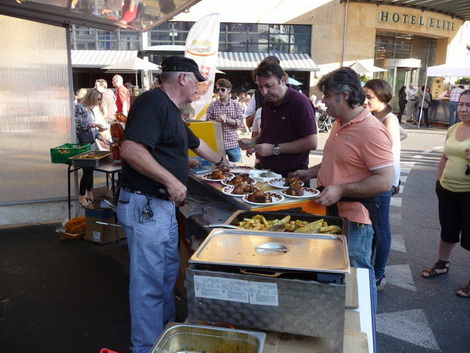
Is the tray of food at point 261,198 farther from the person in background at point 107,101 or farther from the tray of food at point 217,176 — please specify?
the person in background at point 107,101

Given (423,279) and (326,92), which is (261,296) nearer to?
(326,92)

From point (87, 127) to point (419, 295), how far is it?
5480 millimetres

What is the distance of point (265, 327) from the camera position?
1352 mm

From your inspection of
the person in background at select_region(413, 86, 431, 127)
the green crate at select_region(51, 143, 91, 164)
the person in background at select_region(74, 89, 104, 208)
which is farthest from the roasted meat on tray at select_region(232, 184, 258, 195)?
the person in background at select_region(413, 86, 431, 127)

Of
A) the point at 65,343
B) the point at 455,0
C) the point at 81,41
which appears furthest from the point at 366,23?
the point at 65,343

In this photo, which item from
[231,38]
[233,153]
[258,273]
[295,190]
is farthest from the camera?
[231,38]

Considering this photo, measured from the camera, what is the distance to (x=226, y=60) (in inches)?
913

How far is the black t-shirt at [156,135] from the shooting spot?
7.95 feet

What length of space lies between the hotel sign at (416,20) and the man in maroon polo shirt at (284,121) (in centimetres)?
2421

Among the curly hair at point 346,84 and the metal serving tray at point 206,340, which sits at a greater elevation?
the curly hair at point 346,84

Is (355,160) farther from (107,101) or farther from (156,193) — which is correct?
(107,101)

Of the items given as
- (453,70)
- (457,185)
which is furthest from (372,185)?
(453,70)

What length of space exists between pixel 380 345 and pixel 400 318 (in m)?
0.51

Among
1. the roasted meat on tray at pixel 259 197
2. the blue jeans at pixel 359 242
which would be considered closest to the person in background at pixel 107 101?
the roasted meat on tray at pixel 259 197
